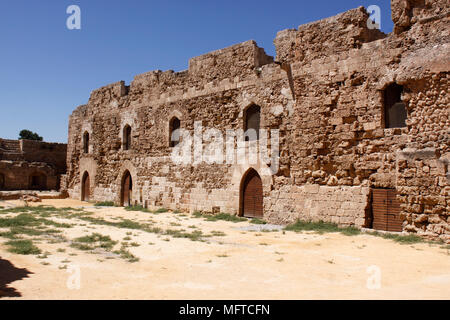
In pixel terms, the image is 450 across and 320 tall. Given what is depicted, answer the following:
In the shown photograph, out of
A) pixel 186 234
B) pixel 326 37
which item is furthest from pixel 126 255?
pixel 326 37

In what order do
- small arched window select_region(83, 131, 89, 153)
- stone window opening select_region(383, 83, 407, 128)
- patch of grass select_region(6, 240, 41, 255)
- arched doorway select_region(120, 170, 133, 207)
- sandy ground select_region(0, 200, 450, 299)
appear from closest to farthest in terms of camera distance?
1. sandy ground select_region(0, 200, 450, 299)
2. patch of grass select_region(6, 240, 41, 255)
3. stone window opening select_region(383, 83, 407, 128)
4. arched doorway select_region(120, 170, 133, 207)
5. small arched window select_region(83, 131, 89, 153)

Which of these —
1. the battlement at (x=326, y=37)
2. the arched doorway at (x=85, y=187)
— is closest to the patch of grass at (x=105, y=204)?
Answer: the arched doorway at (x=85, y=187)

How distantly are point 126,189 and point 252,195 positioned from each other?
26.3ft

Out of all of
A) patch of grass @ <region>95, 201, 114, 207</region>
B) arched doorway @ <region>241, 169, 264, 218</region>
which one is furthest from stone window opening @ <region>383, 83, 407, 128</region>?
patch of grass @ <region>95, 201, 114, 207</region>

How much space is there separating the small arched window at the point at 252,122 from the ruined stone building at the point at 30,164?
19.6 m

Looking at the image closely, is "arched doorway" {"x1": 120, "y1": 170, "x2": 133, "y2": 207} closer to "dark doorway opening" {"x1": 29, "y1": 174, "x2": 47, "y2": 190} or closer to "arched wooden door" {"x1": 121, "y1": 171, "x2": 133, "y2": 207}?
"arched wooden door" {"x1": 121, "y1": 171, "x2": 133, "y2": 207}

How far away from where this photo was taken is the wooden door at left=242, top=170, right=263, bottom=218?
12.1 meters

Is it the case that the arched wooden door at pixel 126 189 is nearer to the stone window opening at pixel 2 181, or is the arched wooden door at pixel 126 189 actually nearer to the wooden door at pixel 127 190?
the wooden door at pixel 127 190

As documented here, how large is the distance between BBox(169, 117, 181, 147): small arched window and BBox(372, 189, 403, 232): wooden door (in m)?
8.39

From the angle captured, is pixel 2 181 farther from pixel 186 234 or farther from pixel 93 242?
pixel 186 234

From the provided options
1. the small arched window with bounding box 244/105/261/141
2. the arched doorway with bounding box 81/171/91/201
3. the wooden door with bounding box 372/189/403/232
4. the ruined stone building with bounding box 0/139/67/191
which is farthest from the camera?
the ruined stone building with bounding box 0/139/67/191

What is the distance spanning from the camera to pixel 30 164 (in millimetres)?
26062
